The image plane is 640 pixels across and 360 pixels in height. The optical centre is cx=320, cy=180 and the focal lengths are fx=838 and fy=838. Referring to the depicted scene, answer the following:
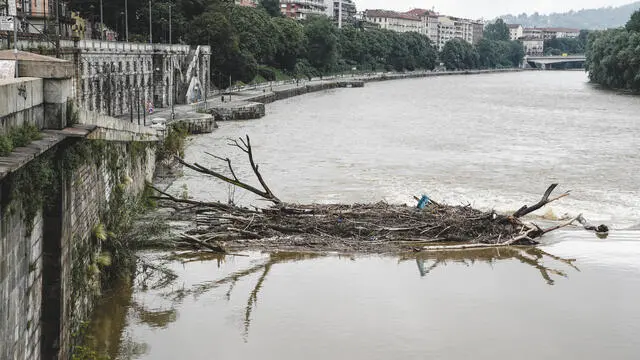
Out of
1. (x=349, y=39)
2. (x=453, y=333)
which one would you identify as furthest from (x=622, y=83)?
(x=453, y=333)

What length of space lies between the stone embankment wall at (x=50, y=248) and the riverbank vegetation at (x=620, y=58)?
95.7 meters

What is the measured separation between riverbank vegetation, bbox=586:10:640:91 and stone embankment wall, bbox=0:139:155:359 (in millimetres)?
95726

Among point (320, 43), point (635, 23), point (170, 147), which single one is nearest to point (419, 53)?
point (320, 43)

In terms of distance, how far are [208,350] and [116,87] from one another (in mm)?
40385

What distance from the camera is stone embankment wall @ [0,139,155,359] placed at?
9711 millimetres

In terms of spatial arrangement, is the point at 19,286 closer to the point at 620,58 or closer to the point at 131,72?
the point at 131,72

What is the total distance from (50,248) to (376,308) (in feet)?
25.6

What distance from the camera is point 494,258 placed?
21.8 m

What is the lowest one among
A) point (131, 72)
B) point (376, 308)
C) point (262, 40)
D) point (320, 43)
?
point (376, 308)

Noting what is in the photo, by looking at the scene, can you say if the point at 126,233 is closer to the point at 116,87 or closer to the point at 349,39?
the point at 116,87

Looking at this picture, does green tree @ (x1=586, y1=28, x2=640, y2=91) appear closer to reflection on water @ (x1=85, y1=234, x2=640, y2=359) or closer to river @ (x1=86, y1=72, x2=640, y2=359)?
river @ (x1=86, y1=72, x2=640, y2=359)

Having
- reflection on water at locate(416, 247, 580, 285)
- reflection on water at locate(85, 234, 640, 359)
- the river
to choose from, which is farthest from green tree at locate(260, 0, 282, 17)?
reflection on water at locate(85, 234, 640, 359)

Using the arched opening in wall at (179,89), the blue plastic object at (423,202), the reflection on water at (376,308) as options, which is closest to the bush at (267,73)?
the arched opening in wall at (179,89)

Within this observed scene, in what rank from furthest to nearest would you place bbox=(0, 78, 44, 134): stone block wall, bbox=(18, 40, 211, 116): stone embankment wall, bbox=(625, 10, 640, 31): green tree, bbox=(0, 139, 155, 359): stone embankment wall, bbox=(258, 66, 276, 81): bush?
bbox=(625, 10, 640, 31): green tree, bbox=(258, 66, 276, 81): bush, bbox=(18, 40, 211, 116): stone embankment wall, bbox=(0, 139, 155, 359): stone embankment wall, bbox=(0, 78, 44, 134): stone block wall
